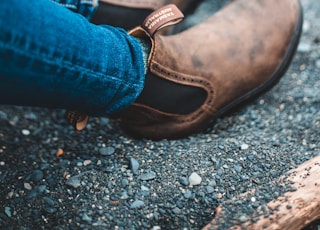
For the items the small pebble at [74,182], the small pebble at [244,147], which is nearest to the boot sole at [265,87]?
the small pebble at [244,147]

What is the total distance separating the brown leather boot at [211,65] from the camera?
43.3 inches

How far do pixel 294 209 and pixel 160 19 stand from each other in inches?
18.9

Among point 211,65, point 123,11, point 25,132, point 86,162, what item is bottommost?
point 25,132

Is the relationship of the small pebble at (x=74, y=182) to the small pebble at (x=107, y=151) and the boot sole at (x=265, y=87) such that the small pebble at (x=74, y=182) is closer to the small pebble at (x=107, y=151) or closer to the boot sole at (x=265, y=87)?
the small pebble at (x=107, y=151)

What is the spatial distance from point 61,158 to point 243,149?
423 millimetres

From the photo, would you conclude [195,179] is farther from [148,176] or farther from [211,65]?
[211,65]

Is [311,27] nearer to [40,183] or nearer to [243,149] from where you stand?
[243,149]

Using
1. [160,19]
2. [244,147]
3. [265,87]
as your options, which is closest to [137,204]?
[244,147]

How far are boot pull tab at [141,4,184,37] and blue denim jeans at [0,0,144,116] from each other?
6 cm

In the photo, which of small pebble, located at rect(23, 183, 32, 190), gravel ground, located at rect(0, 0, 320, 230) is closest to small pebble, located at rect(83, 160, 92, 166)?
gravel ground, located at rect(0, 0, 320, 230)

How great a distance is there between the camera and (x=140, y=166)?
107 cm

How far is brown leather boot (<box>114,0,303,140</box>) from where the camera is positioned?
1.10 meters

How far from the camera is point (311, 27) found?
1696mm

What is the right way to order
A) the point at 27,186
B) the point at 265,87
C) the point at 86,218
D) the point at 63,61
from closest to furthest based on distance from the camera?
the point at 63,61
the point at 86,218
the point at 27,186
the point at 265,87
